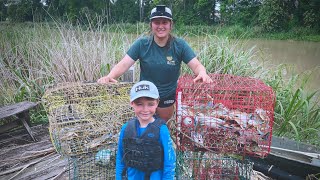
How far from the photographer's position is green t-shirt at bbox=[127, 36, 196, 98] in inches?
87.6

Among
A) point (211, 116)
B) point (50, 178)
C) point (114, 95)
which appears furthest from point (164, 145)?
point (50, 178)

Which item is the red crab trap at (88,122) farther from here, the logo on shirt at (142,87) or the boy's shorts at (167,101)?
the logo on shirt at (142,87)

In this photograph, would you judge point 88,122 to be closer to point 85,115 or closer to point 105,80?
point 85,115

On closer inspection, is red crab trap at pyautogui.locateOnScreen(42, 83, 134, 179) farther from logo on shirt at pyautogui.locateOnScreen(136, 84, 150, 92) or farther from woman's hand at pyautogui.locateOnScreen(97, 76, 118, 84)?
logo on shirt at pyautogui.locateOnScreen(136, 84, 150, 92)

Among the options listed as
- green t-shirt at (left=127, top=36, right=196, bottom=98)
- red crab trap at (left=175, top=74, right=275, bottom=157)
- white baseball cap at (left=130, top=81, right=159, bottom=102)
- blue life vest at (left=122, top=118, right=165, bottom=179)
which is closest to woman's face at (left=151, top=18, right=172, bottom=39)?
green t-shirt at (left=127, top=36, right=196, bottom=98)

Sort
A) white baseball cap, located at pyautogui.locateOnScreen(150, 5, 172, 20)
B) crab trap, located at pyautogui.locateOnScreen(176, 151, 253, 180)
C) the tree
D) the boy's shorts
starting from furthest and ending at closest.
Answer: the tree → the boy's shorts → crab trap, located at pyautogui.locateOnScreen(176, 151, 253, 180) → white baseball cap, located at pyautogui.locateOnScreen(150, 5, 172, 20)

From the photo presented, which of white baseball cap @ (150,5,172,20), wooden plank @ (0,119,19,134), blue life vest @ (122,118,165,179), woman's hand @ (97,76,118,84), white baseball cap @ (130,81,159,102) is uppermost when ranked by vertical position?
white baseball cap @ (150,5,172,20)

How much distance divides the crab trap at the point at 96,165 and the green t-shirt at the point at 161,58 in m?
0.68

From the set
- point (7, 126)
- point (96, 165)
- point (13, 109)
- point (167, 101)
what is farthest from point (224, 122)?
point (7, 126)

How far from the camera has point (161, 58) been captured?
7.28 ft

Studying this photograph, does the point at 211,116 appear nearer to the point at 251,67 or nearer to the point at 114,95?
the point at 114,95

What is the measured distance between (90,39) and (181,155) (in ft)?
12.1

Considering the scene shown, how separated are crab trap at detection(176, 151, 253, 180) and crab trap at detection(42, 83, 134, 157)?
0.66 m

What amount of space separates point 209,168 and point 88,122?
1.10m
